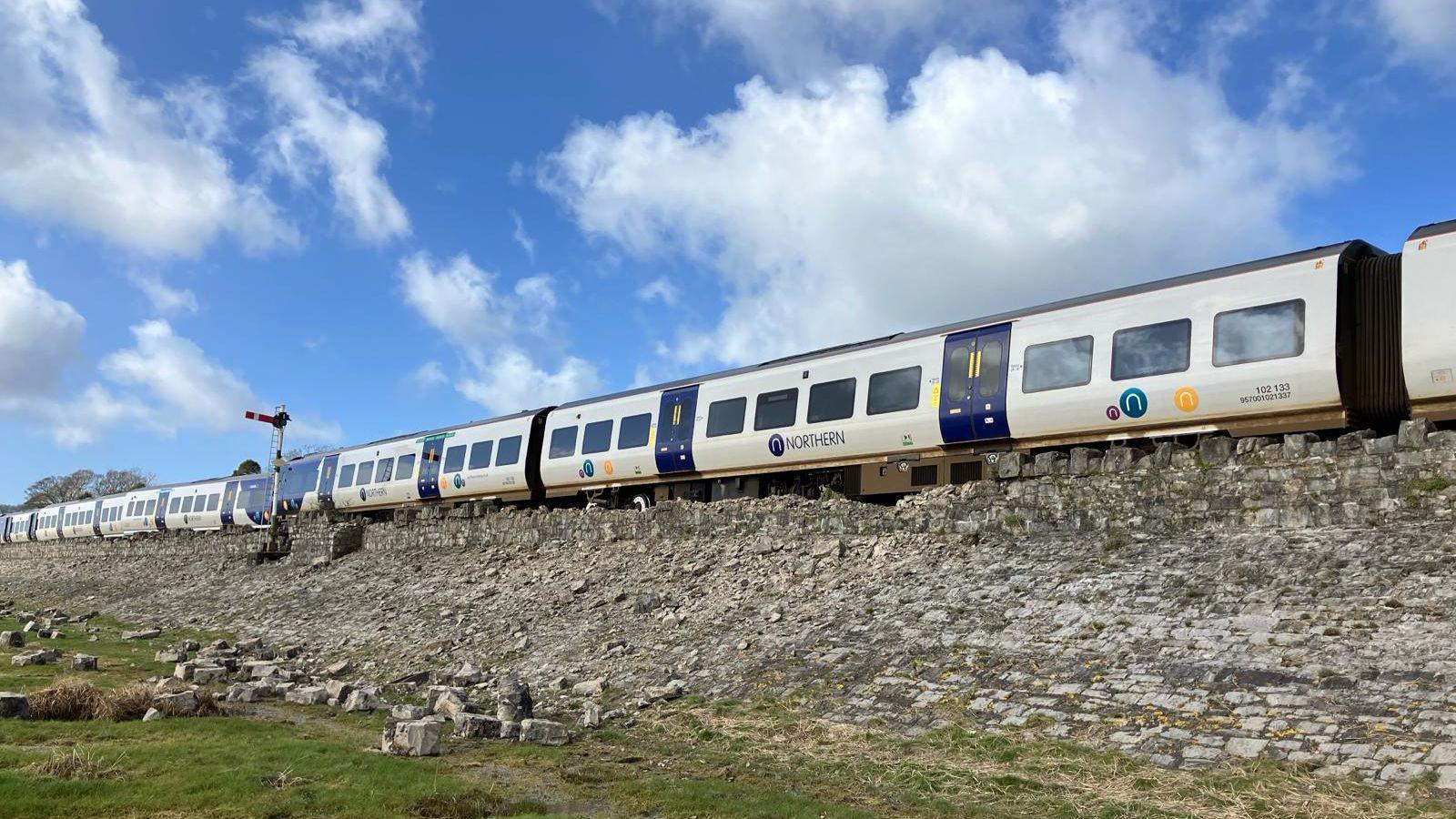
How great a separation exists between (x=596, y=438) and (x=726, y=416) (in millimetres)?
5415

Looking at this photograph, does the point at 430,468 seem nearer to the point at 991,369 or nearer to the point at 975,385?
the point at 975,385

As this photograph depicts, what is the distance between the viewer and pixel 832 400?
1953cm

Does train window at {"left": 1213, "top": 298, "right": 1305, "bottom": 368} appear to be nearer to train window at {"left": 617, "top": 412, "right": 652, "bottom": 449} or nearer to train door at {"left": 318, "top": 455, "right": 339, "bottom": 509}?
train window at {"left": 617, "top": 412, "right": 652, "bottom": 449}

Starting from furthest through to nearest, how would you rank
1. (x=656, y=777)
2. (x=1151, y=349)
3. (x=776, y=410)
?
(x=776, y=410)
(x=1151, y=349)
(x=656, y=777)

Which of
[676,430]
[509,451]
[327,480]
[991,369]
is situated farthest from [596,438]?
[327,480]

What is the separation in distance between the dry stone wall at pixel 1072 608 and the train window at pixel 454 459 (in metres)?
9.43

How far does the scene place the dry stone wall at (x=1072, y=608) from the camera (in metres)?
8.70

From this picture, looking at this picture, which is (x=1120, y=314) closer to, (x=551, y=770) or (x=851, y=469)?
(x=851, y=469)

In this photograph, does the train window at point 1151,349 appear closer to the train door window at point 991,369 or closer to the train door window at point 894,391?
the train door window at point 991,369

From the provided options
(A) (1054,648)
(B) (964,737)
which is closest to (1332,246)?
(A) (1054,648)

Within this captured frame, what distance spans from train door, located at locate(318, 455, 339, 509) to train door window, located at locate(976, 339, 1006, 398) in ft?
101

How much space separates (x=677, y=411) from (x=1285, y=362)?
13813 mm

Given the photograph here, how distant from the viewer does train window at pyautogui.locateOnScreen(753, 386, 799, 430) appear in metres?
20.4

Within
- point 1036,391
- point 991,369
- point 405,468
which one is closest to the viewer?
point 1036,391
